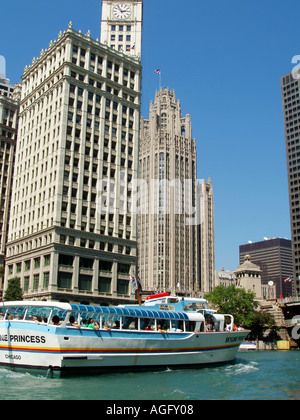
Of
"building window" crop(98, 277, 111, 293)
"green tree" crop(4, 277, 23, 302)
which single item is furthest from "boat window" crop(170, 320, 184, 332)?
"green tree" crop(4, 277, 23, 302)

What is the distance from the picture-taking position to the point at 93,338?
31516mm

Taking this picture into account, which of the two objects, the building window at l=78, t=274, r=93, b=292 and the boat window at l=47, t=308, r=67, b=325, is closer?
the boat window at l=47, t=308, r=67, b=325

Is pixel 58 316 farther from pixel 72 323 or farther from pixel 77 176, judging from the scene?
pixel 77 176

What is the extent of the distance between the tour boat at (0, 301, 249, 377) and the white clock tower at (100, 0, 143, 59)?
75.5 meters

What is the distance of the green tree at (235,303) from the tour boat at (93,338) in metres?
70.1

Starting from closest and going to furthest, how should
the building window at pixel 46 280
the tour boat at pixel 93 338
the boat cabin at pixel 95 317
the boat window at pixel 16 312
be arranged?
the tour boat at pixel 93 338, the boat cabin at pixel 95 317, the boat window at pixel 16 312, the building window at pixel 46 280

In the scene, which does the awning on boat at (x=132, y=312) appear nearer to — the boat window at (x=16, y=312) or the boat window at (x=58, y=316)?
the boat window at (x=58, y=316)

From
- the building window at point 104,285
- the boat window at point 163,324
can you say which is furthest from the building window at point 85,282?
the boat window at point 163,324

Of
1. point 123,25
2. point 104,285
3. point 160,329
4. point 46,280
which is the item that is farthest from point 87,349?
point 123,25

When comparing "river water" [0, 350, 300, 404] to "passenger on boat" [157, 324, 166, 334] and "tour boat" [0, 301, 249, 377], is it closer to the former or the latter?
"tour boat" [0, 301, 249, 377]

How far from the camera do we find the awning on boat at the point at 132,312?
107 feet

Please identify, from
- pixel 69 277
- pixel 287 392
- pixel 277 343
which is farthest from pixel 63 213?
pixel 277 343

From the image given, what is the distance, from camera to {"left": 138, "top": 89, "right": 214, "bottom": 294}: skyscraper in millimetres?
177875

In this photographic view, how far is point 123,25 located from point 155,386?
303ft
